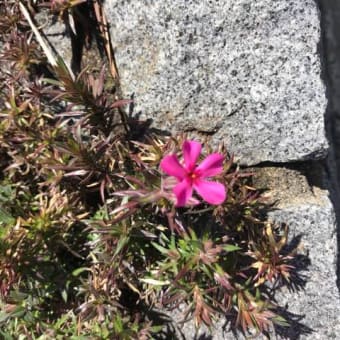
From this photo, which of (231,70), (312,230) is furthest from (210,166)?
(312,230)

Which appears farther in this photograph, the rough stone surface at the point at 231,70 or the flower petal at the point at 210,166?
the rough stone surface at the point at 231,70

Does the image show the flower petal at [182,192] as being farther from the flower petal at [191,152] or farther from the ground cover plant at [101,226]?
the ground cover plant at [101,226]

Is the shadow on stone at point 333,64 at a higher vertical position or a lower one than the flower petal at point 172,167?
lower

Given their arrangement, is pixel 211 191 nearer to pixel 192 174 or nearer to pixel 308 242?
pixel 192 174

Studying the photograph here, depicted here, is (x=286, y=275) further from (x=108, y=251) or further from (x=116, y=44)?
(x=116, y=44)

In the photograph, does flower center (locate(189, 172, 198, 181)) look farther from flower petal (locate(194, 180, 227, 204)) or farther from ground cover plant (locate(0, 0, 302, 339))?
ground cover plant (locate(0, 0, 302, 339))

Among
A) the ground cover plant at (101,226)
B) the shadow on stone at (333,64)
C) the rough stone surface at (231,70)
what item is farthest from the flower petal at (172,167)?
the shadow on stone at (333,64)

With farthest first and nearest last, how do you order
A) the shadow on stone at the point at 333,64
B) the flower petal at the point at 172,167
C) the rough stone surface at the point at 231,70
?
the shadow on stone at the point at 333,64, the rough stone surface at the point at 231,70, the flower petal at the point at 172,167

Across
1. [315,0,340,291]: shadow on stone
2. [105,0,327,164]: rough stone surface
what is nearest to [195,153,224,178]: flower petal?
[105,0,327,164]: rough stone surface
